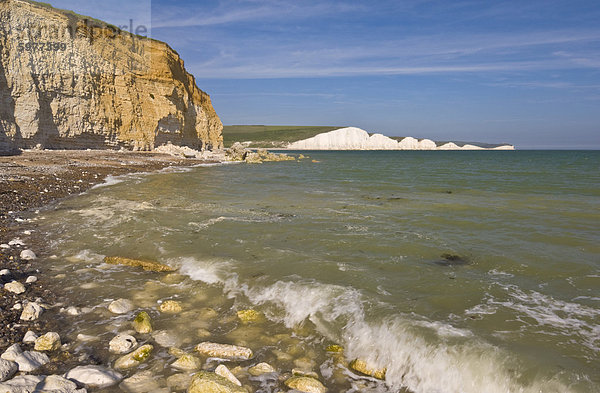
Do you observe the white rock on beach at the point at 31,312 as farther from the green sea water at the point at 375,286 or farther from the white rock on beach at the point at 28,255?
the white rock on beach at the point at 28,255

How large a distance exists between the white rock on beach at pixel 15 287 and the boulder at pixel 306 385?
399 centimetres

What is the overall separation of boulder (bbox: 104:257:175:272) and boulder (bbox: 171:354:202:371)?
2.93 meters

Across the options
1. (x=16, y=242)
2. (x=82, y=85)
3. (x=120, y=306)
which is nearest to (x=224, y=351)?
(x=120, y=306)

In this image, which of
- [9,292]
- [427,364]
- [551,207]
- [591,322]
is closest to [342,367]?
[427,364]

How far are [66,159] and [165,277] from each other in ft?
77.3

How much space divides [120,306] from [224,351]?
178 centimetres

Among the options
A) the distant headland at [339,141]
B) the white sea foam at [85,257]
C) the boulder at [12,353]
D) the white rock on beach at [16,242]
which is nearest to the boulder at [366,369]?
the boulder at [12,353]

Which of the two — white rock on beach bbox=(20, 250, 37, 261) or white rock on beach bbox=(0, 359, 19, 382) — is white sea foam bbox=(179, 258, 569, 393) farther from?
white rock on beach bbox=(20, 250, 37, 261)

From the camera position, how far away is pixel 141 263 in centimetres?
638

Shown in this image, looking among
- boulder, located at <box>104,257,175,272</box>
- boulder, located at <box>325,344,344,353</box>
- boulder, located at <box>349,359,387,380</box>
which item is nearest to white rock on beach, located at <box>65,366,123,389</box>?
boulder, located at <box>325,344,344,353</box>

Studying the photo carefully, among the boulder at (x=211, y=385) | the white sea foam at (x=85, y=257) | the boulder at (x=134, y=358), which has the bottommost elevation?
the boulder at (x=134, y=358)

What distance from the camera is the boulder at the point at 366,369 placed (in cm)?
356

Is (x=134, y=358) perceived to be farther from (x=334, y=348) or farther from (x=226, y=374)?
(x=334, y=348)

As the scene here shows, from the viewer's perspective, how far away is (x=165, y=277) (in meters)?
5.89
